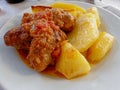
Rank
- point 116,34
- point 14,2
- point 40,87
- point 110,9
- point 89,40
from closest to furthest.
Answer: point 40,87
point 89,40
point 116,34
point 110,9
point 14,2

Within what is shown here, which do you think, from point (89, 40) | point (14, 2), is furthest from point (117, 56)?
point (14, 2)

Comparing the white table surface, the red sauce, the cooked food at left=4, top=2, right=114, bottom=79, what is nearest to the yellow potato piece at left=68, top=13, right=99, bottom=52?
the cooked food at left=4, top=2, right=114, bottom=79

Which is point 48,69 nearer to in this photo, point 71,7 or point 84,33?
point 84,33

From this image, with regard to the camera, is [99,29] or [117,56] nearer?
[117,56]

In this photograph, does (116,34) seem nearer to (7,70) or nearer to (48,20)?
(48,20)

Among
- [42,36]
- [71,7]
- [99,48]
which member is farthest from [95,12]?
[42,36]

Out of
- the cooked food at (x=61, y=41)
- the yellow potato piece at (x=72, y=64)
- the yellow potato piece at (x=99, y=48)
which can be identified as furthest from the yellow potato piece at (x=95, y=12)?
the yellow potato piece at (x=72, y=64)

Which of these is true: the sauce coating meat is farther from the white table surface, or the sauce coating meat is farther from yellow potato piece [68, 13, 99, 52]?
the white table surface
